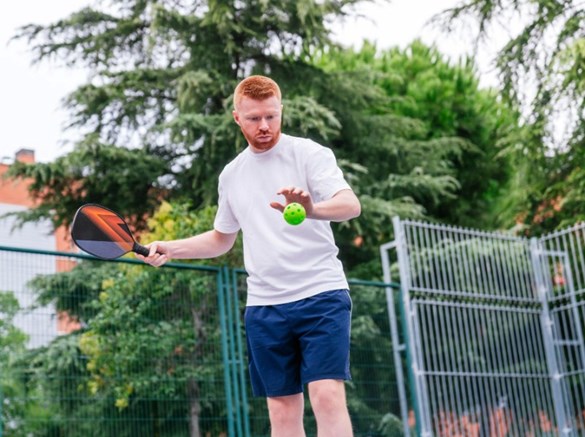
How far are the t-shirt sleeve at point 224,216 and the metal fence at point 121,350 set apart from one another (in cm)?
363

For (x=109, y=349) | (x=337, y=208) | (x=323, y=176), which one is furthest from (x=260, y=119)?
(x=109, y=349)

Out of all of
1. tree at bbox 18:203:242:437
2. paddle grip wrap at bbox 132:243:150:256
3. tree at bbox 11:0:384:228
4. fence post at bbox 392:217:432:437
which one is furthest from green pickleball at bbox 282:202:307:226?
tree at bbox 11:0:384:228

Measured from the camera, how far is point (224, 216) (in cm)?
336

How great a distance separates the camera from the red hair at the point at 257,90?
3084 millimetres

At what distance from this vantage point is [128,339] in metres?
7.46

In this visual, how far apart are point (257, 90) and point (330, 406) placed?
1.02 m

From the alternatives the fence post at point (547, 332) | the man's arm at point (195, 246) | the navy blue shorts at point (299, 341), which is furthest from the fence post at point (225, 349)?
the navy blue shorts at point (299, 341)

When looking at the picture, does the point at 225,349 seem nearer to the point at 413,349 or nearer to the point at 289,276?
the point at 413,349

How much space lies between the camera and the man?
2996mm

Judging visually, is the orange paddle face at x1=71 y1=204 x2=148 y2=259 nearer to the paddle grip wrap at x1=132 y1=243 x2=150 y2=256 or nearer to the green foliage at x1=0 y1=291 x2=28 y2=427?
the paddle grip wrap at x1=132 y1=243 x2=150 y2=256

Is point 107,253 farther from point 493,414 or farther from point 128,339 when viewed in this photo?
point 493,414

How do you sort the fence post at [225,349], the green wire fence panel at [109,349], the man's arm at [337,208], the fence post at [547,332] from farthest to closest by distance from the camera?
1. the fence post at [547,332]
2. the fence post at [225,349]
3. the green wire fence panel at [109,349]
4. the man's arm at [337,208]

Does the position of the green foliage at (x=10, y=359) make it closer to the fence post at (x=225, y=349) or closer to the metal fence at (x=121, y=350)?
the metal fence at (x=121, y=350)

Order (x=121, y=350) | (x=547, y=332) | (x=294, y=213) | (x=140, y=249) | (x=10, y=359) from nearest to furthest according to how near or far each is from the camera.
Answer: (x=294, y=213) < (x=140, y=249) < (x=10, y=359) < (x=121, y=350) < (x=547, y=332)
